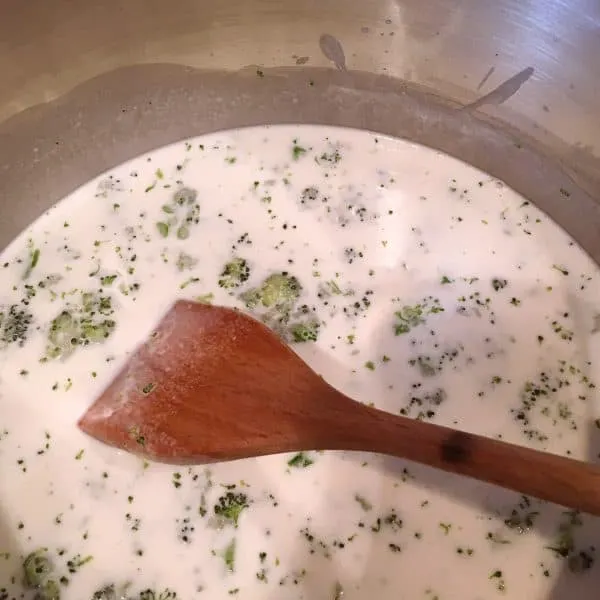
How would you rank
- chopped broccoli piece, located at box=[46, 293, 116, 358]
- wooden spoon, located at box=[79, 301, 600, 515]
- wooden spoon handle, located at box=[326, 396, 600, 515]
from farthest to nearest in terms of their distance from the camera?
1. chopped broccoli piece, located at box=[46, 293, 116, 358]
2. wooden spoon, located at box=[79, 301, 600, 515]
3. wooden spoon handle, located at box=[326, 396, 600, 515]

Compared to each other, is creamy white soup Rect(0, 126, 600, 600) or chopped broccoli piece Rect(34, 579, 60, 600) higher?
creamy white soup Rect(0, 126, 600, 600)

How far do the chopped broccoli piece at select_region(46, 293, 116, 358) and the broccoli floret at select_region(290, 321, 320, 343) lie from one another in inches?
16.7

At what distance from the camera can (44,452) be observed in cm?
165

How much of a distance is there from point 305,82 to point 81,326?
2.94 feet

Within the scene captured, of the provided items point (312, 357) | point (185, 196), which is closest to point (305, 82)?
point (185, 196)

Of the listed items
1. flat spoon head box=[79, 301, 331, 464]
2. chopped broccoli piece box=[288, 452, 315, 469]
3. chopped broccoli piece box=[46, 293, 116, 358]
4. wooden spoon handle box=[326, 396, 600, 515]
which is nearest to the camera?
wooden spoon handle box=[326, 396, 600, 515]

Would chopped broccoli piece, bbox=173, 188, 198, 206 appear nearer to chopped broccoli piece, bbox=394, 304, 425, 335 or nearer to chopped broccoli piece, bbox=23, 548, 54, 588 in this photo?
chopped broccoli piece, bbox=394, 304, 425, 335

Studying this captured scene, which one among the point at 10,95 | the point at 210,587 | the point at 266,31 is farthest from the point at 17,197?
the point at 210,587

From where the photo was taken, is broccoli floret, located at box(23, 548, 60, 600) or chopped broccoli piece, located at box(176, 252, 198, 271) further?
chopped broccoli piece, located at box(176, 252, 198, 271)

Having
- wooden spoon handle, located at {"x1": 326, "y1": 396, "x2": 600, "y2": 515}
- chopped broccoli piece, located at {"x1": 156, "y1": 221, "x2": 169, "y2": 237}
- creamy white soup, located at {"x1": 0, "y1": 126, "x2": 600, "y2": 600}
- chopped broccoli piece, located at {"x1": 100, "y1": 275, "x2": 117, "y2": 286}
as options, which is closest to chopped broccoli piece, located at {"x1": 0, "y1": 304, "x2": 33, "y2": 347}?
creamy white soup, located at {"x1": 0, "y1": 126, "x2": 600, "y2": 600}

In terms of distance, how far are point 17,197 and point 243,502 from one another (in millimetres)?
990

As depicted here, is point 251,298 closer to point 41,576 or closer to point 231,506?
point 231,506

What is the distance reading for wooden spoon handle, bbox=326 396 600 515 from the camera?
1.18m

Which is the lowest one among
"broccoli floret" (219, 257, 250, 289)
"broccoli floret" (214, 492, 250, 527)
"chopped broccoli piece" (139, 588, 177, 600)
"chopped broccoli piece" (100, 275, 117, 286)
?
"chopped broccoli piece" (139, 588, 177, 600)
